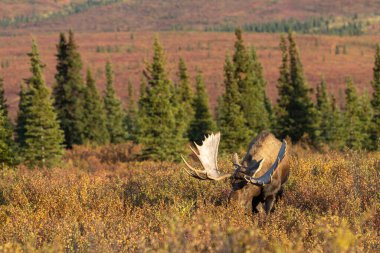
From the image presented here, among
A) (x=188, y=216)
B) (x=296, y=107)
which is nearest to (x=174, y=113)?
(x=296, y=107)

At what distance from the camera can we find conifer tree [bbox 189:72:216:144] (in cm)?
4288

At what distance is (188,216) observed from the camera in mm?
7840

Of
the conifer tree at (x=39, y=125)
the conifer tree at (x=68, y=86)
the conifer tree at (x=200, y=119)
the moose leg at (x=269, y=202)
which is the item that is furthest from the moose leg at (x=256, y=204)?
the conifer tree at (x=200, y=119)

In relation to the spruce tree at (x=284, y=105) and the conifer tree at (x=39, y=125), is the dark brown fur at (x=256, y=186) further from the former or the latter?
the spruce tree at (x=284, y=105)

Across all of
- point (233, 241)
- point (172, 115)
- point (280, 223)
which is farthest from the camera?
point (172, 115)

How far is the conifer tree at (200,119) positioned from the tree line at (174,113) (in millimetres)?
83

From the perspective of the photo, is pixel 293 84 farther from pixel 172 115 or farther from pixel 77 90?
pixel 77 90

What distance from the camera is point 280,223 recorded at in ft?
24.5

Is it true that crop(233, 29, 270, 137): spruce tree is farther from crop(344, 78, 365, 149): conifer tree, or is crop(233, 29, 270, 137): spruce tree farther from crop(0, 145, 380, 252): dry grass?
crop(0, 145, 380, 252): dry grass

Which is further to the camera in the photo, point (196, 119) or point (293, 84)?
point (196, 119)

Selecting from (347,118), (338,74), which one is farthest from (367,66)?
(347,118)

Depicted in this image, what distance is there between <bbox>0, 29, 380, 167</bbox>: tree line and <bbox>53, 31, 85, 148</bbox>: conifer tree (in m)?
0.08

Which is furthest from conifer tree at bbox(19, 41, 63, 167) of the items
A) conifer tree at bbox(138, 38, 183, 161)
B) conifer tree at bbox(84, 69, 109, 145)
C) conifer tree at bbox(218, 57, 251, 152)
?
conifer tree at bbox(84, 69, 109, 145)

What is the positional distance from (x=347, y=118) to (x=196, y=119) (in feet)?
43.7
